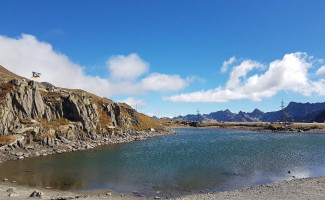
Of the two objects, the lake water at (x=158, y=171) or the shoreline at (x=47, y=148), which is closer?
the lake water at (x=158, y=171)

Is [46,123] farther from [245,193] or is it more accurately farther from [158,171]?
[245,193]

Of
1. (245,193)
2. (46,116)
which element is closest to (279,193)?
(245,193)

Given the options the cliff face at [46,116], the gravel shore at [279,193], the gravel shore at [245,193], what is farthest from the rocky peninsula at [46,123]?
the gravel shore at [279,193]

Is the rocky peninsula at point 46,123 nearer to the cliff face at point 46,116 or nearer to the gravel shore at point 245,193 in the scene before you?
the cliff face at point 46,116

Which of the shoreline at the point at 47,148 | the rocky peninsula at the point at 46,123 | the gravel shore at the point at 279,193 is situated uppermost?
→ the rocky peninsula at the point at 46,123

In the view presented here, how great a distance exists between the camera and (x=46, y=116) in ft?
358

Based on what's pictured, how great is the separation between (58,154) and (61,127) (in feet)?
67.9

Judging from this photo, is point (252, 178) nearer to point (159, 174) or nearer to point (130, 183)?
point (159, 174)

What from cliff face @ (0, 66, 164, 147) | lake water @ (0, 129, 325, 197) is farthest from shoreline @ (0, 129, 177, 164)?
lake water @ (0, 129, 325, 197)

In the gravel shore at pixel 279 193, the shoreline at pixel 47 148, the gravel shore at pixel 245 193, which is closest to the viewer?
the gravel shore at pixel 279 193

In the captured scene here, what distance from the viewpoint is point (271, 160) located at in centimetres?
7850

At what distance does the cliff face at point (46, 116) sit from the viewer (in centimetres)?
9312

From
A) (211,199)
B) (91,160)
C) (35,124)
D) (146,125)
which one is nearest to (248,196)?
(211,199)

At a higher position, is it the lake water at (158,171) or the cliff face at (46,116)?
the cliff face at (46,116)
